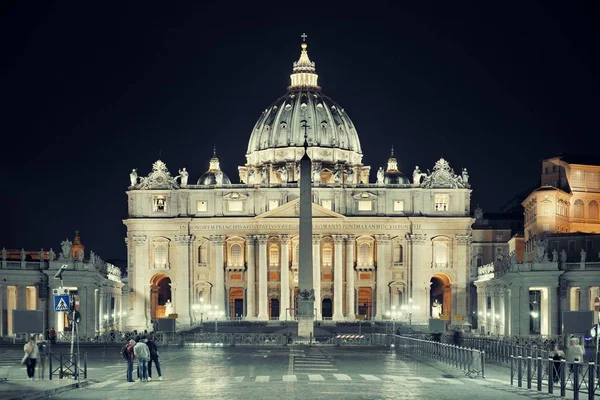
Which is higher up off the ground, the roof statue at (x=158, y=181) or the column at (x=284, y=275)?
the roof statue at (x=158, y=181)

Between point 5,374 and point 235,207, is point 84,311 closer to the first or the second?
point 235,207

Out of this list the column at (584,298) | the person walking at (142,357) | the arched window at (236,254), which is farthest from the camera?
the arched window at (236,254)

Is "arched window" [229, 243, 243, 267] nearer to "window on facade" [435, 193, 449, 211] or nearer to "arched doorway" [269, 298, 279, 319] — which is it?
"arched doorway" [269, 298, 279, 319]

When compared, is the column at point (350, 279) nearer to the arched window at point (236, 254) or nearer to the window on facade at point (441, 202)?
the window on facade at point (441, 202)

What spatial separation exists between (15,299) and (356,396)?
Answer: 84407 mm

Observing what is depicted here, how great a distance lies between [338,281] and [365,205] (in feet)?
34.6

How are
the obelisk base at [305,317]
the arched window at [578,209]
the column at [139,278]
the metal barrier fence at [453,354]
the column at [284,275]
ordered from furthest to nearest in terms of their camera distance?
the column at [139,278] → the column at [284,275] → the arched window at [578,209] → the obelisk base at [305,317] → the metal barrier fence at [453,354]

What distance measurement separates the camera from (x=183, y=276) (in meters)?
176

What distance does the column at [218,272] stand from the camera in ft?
575

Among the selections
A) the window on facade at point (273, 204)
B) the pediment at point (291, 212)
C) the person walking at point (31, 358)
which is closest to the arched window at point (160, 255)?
the pediment at point (291, 212)

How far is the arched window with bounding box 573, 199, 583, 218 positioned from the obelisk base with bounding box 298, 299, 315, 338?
6020 cm

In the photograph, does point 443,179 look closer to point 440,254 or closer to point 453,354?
point 440,254

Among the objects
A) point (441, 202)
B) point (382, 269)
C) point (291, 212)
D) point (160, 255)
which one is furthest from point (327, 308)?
point (160, 255)

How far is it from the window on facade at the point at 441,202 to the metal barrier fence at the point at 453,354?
259ft
